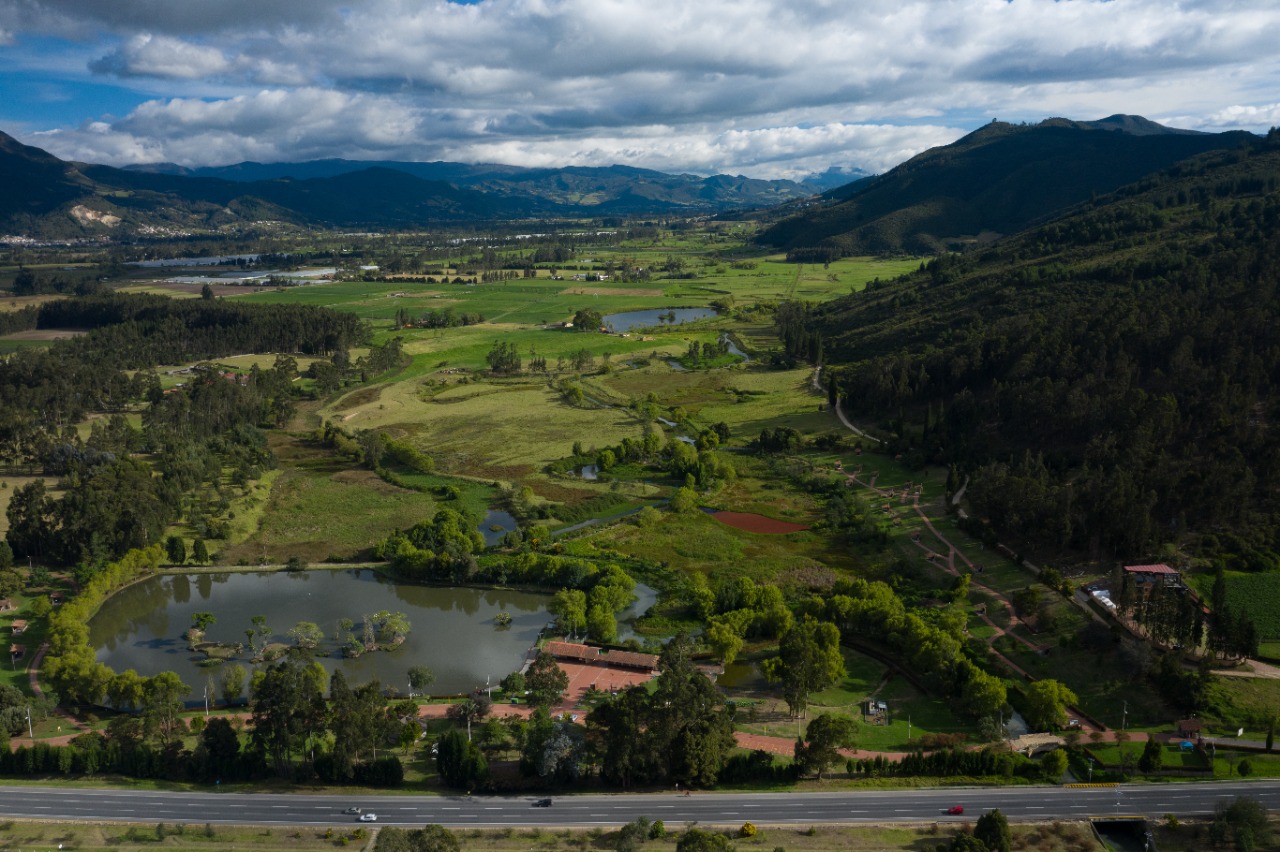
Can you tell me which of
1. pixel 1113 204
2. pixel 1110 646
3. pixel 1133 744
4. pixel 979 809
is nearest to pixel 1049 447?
pixel 1110 646

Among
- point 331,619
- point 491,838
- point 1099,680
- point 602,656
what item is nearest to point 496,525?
point 331,619

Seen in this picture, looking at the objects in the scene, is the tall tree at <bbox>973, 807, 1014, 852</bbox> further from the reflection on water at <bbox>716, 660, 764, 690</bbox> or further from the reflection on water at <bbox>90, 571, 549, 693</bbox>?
the reflection on water at <bbox>90, 571, 549, 693</bbox>

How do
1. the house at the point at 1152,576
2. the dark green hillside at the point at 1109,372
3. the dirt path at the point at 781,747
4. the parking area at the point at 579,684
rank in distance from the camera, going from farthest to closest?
the dark green hillside at the point at 1109,372 → the house at the point at 1152,576 → the parking area at the point at 579,684 → the dirt path at the point at 781,747

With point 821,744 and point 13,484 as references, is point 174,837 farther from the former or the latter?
point 13,484

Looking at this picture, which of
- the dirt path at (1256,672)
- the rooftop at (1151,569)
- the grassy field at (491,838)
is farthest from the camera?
the rooftop at (1151,569)

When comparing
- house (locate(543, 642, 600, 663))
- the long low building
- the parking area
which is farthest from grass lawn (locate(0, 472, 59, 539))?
the long low building

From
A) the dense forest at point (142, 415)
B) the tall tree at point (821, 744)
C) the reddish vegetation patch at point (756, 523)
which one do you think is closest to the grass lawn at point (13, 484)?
the dense forest at point (142, 415)

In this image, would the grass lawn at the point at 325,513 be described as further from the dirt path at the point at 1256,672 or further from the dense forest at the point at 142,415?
the dirt path at the point at 1256,672
